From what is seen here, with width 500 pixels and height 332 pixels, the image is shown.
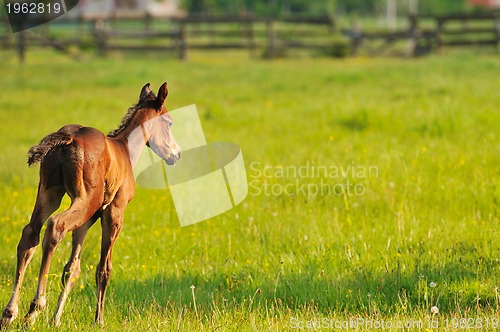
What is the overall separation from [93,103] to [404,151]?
7.68 meters

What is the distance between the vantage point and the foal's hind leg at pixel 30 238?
411 cm

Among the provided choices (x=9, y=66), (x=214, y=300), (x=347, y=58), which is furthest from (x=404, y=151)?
(x=347, y=58)

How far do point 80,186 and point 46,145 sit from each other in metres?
0.28

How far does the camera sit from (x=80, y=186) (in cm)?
418

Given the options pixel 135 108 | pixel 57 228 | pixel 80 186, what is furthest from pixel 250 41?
pixel 57 228

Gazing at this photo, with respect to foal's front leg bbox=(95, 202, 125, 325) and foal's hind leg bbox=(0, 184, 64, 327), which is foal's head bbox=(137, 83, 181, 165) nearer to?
foal's front leg bbox=(95, 202, 125, 325)

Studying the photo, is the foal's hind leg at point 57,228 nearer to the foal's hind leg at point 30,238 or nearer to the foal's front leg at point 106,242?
the foal's hind leg at point 30,238

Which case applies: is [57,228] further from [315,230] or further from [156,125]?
[315,230]

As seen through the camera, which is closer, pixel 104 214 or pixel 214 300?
pixel 104 214

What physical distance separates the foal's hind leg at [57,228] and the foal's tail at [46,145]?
11.8 inches

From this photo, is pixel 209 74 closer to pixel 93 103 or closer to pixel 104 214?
pixel 93 103

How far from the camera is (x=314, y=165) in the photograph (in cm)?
952

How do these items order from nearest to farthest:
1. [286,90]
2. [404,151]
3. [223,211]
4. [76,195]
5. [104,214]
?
[76,195] < [104,214] < [223,211] < [404,151] < [286,90]

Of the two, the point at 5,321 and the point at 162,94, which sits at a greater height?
the point at 162,94
